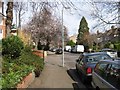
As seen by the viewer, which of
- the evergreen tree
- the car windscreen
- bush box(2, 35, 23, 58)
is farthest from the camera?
the evergreen tree

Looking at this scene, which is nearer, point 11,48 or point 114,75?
point 114,75

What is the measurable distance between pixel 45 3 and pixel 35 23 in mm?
33213

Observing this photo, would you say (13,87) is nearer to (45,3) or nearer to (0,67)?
(0,67)

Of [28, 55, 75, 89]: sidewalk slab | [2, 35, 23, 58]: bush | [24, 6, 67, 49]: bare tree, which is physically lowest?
[28, 55, 75, 89]: sidewalk slab

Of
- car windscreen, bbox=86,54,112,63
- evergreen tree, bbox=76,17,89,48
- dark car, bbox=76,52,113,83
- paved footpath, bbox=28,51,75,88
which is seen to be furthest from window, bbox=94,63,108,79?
evergreen tree, bbox=76,17,89,48

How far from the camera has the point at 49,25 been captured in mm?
52062

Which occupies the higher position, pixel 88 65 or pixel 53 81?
pixel 88 65

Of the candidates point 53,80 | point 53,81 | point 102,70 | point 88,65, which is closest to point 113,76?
point 102,70

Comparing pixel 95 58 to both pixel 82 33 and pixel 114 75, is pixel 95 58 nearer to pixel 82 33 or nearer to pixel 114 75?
pixel 114 75

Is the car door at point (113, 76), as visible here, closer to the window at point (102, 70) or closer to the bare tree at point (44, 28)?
the window at point (102, 70)

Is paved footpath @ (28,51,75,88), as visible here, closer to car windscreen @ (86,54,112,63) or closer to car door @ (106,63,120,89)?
car windscreen @ (86,54,112,63)

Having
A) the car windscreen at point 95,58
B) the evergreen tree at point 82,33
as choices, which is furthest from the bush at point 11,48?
the evergreen tree at point 82,33

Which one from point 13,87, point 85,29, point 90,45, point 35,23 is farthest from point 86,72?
point 85,29

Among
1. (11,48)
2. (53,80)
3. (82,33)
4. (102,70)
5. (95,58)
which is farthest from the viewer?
(82,33)
